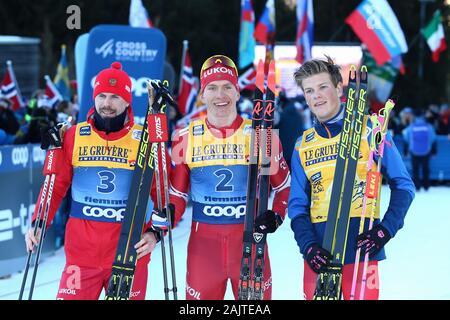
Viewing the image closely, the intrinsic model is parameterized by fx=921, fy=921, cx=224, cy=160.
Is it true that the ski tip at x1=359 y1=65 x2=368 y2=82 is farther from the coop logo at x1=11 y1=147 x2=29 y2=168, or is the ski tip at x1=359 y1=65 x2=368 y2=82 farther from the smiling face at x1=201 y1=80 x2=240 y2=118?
the coop logo at x1=11 y1=147 x2=29 y2=168

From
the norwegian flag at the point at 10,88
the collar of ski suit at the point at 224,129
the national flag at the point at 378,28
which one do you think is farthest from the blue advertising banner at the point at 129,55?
the national flag at the point at 378,28

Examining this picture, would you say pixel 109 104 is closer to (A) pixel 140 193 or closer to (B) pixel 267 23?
(A) pixel 140 193

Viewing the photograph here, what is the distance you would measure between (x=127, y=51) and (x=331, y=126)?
20.0 feet

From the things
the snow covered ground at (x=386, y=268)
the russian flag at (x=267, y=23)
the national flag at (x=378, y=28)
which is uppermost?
the russian flag at (x=267, y=23)

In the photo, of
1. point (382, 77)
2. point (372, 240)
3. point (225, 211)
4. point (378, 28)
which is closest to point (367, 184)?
point (372, 240)

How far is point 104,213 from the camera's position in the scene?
541 centimetres

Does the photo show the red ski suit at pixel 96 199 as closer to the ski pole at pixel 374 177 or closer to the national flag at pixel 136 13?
the ski pole at pixel 374 177

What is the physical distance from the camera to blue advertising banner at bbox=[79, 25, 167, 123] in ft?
34.7

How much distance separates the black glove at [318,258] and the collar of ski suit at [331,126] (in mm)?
686

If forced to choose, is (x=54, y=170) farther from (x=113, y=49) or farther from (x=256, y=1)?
(x=256, y=1)

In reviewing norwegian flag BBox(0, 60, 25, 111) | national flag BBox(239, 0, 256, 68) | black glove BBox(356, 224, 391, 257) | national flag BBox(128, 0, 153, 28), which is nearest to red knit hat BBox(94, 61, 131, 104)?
black glove BBox(356, 224, 391, 257)

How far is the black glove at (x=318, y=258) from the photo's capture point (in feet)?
15.3

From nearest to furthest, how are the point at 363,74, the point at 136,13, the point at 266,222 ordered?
1. the point at 363,74
2. the point at 266,222
3. the point at 136,13
